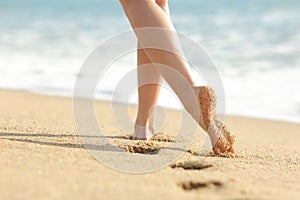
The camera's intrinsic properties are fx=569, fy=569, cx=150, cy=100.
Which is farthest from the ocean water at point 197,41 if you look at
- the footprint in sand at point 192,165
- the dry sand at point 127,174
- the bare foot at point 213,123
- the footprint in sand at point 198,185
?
the footprint in sand at point 198,185

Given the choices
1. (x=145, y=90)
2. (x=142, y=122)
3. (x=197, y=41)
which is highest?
(x=197, y=41)

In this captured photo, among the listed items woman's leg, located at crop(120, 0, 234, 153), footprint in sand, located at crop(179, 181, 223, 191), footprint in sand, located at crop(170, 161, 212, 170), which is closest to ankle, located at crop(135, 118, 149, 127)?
woman's leg, located at crop(120, 0, 234, 153)

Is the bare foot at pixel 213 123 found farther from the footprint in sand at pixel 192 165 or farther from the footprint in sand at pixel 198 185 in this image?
the footprint in sand at pixel 198 185

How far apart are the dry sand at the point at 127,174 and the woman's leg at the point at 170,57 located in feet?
0.35

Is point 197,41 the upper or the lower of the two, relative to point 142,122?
upper

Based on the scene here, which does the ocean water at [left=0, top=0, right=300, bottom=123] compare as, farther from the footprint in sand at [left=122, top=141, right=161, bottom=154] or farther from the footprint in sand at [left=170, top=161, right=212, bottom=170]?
the footprint in sand at [left=170, top=161, right=212, bottom=170]

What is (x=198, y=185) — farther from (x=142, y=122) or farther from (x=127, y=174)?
(x=142, y=122)

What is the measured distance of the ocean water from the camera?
4957 millimetres

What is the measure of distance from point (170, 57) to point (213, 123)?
1.07 feet

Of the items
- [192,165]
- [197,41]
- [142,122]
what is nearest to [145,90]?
[142,122]

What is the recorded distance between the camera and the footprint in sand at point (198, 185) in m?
1.87

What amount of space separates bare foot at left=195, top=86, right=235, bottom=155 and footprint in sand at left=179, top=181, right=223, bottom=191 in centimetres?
49

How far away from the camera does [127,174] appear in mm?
1959

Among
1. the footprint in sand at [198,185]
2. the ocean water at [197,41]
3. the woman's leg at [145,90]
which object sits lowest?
the footprint in sand at [198,185]
